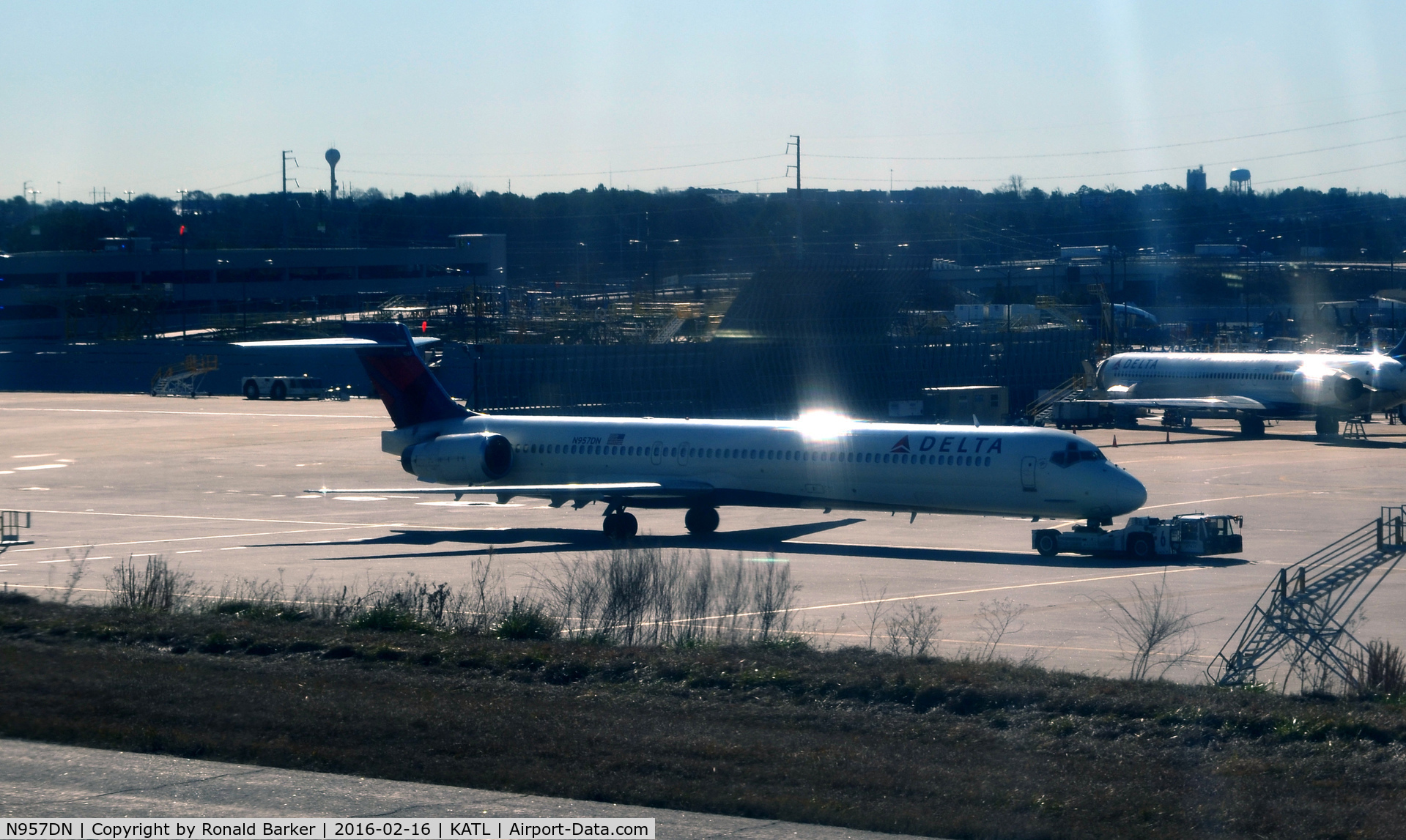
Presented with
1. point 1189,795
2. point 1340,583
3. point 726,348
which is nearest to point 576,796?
point 1189,795

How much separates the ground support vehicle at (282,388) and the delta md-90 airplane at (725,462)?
181 feet

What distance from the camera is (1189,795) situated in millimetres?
11656

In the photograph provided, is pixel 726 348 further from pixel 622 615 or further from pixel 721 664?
pixel 721 664

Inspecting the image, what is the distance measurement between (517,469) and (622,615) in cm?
1762

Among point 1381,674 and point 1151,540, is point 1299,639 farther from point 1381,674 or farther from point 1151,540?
point 1151,540

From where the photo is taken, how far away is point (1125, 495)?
3281 cm

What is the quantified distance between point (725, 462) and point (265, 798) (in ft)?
84.3

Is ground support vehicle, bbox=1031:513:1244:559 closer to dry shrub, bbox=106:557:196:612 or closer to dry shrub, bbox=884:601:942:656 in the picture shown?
dry shrub, bbox=884:601:942:656

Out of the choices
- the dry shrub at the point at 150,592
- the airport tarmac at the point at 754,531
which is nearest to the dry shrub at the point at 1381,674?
the airport tarmac at the point at 754,531

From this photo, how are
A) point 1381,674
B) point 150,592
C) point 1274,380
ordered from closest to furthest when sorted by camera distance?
point 1381,674 < point 150,592 < point 1274,380

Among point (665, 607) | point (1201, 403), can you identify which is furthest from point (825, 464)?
point (1201, 403)

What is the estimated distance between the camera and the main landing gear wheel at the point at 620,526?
1457 inches

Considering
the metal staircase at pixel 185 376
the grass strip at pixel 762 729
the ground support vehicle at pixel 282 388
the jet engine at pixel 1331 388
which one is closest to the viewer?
the grass strip at pixel 762 729

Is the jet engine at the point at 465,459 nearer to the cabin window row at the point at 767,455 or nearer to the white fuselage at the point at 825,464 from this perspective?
the white fuselage at the point at 825,464
